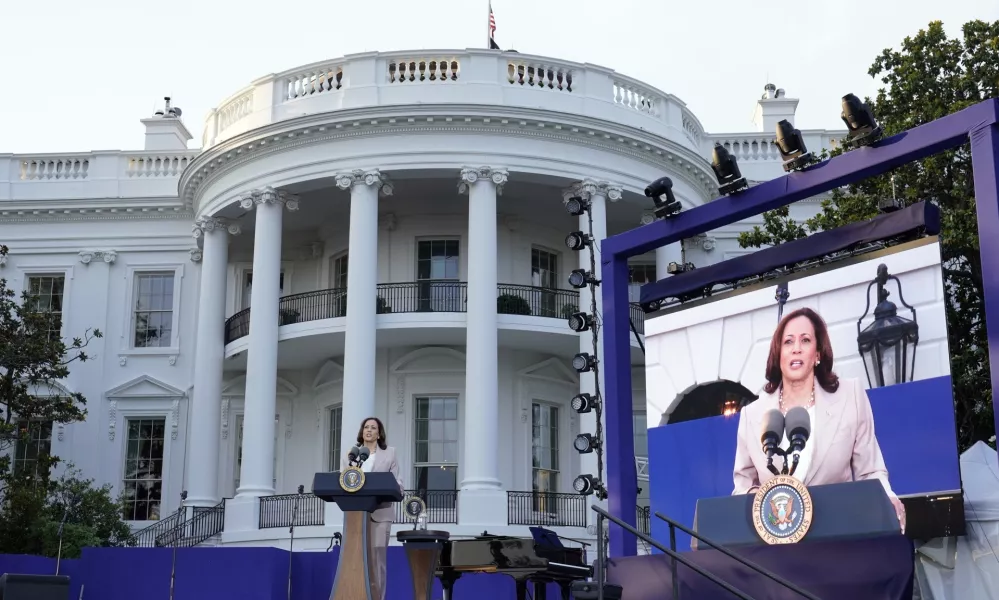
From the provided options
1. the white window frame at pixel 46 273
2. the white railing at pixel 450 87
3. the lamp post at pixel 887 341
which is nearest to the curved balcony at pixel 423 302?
the white railing at pixel 450 87

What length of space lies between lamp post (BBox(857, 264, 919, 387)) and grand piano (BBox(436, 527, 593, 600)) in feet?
10.8

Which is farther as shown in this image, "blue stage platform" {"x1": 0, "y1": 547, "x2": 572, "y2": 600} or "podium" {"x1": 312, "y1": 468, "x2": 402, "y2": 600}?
"blue stage platform" {"x1": 0, "y1": 547, "x2": 572, "y2": 600}

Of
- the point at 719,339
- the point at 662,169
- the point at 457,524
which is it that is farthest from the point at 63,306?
the point at 719,339

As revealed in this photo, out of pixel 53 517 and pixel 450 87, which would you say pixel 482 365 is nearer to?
pixel 450 87

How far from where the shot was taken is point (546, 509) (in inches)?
985

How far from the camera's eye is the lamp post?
11.2 meters

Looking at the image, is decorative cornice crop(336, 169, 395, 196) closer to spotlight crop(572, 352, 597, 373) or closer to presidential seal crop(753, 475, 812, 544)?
spotlight crop(572, 352, 597, 373)

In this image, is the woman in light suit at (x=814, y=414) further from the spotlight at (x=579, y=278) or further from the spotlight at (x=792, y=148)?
the spotlight at (x=579, y=278)

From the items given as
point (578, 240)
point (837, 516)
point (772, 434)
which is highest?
point (578, 240)

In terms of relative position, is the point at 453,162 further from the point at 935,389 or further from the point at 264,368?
the point at 935,389

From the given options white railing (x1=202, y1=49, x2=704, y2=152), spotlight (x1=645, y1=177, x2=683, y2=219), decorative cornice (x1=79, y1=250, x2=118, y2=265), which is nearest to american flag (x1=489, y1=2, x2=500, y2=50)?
white railing (x1=202, y1=49, x2=704, y2=152)

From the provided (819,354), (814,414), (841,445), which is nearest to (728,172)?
(819,354)

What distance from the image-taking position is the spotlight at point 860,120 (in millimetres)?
11359

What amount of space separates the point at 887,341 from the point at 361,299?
46.0 ft
